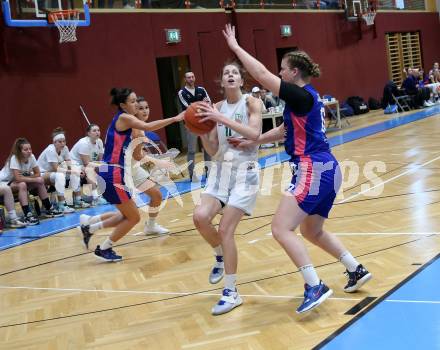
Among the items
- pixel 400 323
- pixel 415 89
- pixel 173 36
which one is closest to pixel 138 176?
pixel 400 323

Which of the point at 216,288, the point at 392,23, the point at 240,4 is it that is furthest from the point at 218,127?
the point at 392,23

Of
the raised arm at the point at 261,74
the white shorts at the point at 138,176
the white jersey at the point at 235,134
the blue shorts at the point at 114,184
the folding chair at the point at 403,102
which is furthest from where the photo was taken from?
the folding chair at the point at 403,102

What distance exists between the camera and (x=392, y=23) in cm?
2409

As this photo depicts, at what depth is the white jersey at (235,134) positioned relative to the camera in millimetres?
4578

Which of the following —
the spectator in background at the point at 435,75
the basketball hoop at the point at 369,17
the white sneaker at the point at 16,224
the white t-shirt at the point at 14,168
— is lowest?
the white sneaker at the point at 16,224

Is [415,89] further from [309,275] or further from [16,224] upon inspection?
[309,275]

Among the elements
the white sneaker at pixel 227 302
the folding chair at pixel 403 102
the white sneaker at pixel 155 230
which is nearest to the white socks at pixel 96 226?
the white sneaker at pixel 155 230

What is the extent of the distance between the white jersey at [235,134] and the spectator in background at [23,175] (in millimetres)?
5107

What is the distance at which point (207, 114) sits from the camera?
423 centimetres

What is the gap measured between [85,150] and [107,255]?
13.2 ft

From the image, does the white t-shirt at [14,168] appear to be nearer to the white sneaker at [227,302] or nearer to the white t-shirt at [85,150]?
the white t-shirt at [85,150]

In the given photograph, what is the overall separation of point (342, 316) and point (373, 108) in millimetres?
19178

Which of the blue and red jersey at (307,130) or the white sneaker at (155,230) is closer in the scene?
the blue and red jersey at (307,130)

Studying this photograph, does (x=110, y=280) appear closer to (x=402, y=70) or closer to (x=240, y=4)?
(x=240, y=4)
